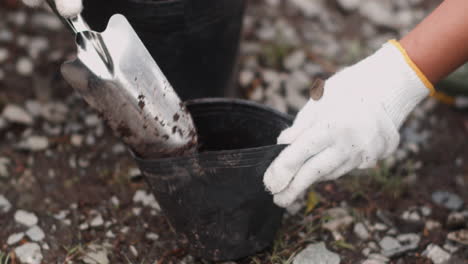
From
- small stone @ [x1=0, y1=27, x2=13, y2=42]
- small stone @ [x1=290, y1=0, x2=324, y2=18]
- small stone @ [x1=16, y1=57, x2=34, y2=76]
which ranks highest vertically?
small stone @ [x1=0, y1=27, x2=13, y2=42]

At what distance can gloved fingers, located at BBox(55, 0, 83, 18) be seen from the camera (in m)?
1.37

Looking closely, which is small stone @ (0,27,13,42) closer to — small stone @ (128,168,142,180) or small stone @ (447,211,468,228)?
small stone @ (128,168,142,180)

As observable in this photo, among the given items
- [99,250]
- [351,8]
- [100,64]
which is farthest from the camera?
[351,8]

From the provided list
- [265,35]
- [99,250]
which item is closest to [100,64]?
[99,250]

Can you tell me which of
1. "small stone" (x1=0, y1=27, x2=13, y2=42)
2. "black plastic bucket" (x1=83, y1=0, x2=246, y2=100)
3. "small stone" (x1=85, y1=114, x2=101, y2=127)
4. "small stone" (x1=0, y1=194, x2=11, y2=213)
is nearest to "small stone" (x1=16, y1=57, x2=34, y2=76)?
"small stone" (x1=0, y1=27, x2=13, y2=42)

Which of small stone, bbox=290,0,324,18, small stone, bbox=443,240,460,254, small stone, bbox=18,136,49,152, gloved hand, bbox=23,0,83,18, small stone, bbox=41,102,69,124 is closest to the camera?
gloved hand, bbox=23,0,83,18

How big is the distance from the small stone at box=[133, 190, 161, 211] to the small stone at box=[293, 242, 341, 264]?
55 centimetres

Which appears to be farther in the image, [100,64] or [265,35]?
[265,35]

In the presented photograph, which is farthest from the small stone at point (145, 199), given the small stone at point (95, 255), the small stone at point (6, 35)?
the small stone at point (6, 35)

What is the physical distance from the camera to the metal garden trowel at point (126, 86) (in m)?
1.42

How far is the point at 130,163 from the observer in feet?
6.88

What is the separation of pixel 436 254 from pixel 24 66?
193 centimetres

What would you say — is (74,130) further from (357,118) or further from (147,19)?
(357,118)

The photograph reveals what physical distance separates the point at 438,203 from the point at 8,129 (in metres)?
1.72
